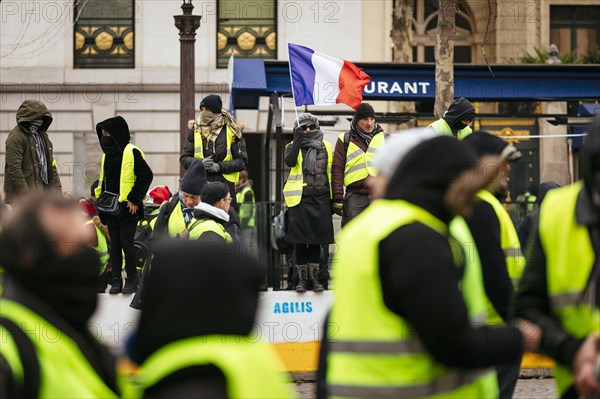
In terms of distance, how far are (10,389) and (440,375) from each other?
146cm

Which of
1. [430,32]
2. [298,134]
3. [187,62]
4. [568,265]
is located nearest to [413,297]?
[568,265]

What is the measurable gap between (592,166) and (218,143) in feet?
30.0

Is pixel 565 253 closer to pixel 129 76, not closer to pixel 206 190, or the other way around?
pixel 206 190

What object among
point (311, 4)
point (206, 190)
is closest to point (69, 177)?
point (311, 4)

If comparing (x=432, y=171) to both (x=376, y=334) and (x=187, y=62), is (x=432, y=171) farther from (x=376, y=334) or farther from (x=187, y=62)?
(x=187, y=62)

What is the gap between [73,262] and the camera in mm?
3805

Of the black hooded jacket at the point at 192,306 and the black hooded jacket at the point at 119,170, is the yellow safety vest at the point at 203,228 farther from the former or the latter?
the black hooded jacket at the point at 192,306

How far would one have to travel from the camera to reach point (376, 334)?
13.4 ft

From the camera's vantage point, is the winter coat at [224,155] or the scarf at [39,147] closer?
the scarf at [39,147]

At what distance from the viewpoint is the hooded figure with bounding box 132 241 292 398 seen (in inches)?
130

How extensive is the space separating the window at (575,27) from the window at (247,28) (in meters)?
8.83

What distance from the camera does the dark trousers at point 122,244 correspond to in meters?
12.6

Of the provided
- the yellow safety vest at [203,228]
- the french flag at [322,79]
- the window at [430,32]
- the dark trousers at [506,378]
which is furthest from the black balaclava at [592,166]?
the window at [430,32]

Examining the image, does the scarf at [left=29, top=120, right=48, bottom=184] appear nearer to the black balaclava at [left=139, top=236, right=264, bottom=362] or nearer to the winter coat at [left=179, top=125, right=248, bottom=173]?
the winter coat at [left=179, top=125, right=248, bottom=173]
